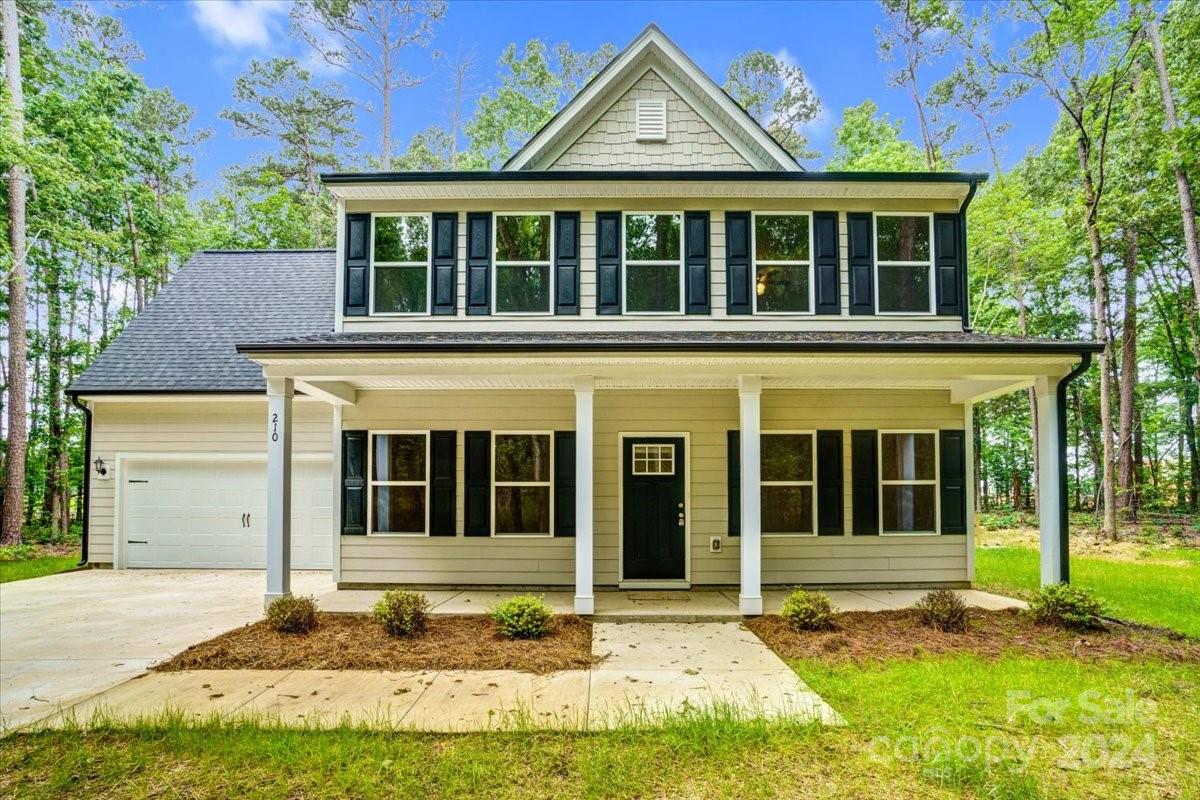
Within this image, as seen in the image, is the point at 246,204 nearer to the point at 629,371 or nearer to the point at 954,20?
the point at 629,371

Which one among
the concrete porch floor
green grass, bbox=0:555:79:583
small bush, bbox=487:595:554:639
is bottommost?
green grass, bbox=0:555:79:583

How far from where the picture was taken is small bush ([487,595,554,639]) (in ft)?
19.7

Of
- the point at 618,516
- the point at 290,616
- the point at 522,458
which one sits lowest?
the point at 290,616

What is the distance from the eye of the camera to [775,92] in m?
22.2

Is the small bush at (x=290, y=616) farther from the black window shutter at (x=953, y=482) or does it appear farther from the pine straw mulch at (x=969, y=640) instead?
the black window shutter at (x=953, y=482)

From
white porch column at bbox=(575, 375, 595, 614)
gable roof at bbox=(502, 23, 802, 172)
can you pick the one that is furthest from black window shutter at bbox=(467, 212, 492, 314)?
white porch column at bbox=(575, 375, 595, 614)

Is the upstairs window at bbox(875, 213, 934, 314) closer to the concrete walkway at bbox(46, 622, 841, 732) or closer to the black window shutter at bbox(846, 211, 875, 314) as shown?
the black window shutter at bbox(846, 211, 875, 314)

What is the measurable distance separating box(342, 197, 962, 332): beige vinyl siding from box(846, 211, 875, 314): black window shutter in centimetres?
8

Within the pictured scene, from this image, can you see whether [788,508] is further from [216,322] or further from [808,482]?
[216,322]

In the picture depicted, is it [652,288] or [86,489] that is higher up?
[652,288]

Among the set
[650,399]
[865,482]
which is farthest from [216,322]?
[865,482]

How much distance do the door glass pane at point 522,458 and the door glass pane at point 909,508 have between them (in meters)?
4.81

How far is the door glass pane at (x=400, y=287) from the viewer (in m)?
8.48

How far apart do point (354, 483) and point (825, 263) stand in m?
7.30
